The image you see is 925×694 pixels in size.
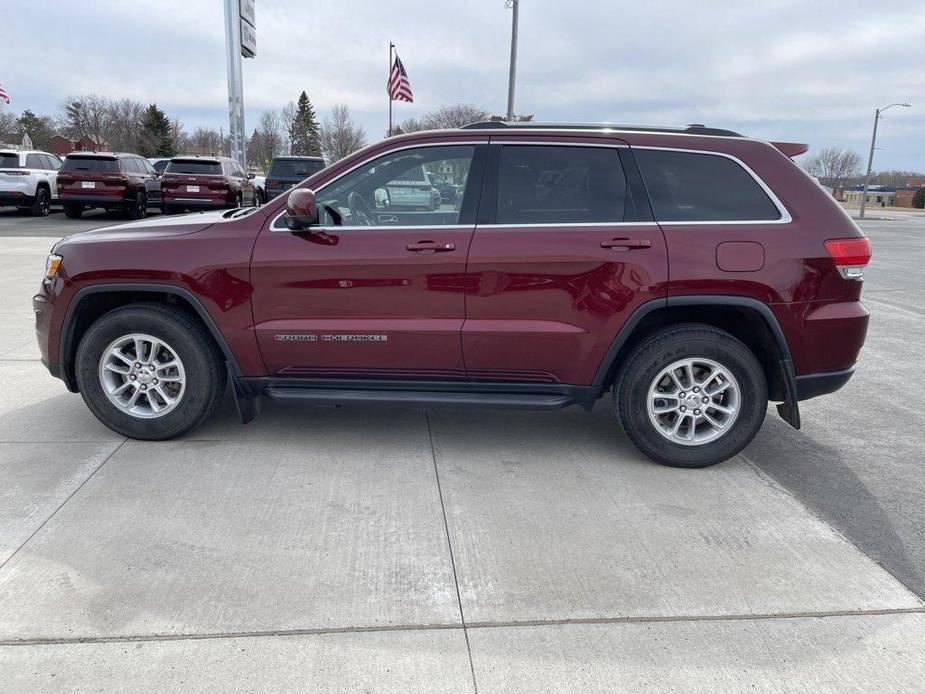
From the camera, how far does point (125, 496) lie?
3.65 meters

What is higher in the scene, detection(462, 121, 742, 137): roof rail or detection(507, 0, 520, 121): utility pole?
detection(507, 0, 520, 121): utility pole

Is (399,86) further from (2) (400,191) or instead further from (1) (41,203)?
(2) (400,191)

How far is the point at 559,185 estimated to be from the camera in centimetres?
409

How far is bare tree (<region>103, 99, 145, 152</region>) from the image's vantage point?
7275cm

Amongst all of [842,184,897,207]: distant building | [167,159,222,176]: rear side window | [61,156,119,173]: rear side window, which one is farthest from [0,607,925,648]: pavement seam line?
[842,184,897,207]: distant building

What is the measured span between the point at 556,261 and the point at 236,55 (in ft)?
66.4

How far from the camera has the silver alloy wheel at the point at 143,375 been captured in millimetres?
4285

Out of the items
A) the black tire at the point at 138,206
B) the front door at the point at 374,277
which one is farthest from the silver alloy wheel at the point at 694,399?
the black tire at the point at 138,206

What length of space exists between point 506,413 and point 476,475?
111 centimetres

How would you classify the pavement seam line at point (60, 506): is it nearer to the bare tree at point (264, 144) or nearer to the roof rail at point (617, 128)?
the roof rail at point (617, 128)

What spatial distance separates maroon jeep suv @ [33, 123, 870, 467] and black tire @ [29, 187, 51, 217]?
58.6ft

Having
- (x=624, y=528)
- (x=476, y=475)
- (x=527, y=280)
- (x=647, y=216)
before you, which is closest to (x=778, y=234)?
(x=647, y=216)

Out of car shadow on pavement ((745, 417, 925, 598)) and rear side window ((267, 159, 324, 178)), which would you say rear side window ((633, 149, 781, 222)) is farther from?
rear side window ((267, 159, 324, 178))

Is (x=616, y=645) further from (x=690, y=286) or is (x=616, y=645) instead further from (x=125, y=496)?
(x=125, y=496)
